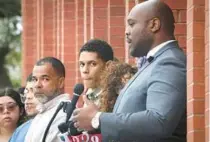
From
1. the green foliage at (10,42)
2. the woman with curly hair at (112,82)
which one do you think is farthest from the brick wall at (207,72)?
the green foliage at (10,42)

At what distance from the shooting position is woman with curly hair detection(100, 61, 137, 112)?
8531mm

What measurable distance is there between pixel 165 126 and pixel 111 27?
571cm

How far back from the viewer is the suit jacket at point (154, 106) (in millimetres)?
7223

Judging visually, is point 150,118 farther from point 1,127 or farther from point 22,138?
point 1,127

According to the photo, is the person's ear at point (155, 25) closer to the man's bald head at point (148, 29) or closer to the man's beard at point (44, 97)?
the man's bald head at point (148, 29)

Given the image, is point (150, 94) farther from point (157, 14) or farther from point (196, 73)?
point (157, 14)

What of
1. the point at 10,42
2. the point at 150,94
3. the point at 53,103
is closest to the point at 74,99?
the point at 150,94

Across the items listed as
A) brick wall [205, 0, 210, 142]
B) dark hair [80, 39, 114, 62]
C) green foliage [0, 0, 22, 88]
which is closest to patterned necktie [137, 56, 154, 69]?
brick wall [205, 0, 210, 142]

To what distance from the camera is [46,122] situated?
991 cm

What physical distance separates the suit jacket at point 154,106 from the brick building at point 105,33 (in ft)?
0.34

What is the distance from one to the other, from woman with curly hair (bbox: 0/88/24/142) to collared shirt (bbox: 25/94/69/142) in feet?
5.17

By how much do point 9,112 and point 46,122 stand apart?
1998 millimetres

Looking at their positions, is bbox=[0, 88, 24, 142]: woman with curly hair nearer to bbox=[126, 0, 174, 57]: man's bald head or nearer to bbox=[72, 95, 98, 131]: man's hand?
bbox=[126, 0, 174, 57]: man's bald head

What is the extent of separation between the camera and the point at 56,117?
9.70 metres
